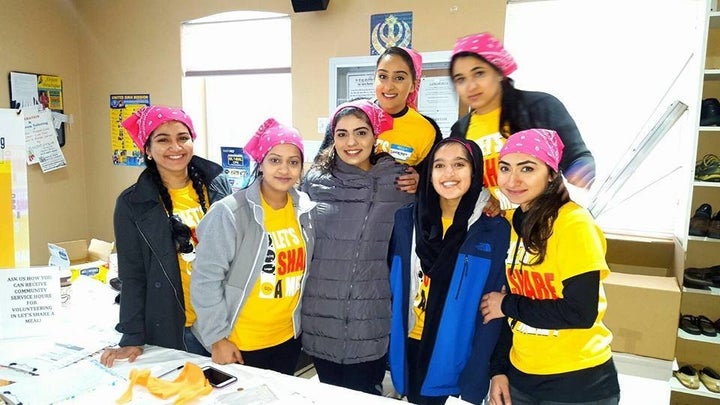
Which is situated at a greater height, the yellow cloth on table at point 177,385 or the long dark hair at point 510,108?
the long dark hair at point 510,108

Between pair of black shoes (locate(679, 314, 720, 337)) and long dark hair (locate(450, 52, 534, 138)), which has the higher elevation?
long dark hair (locate(450, 52, 534, 138))

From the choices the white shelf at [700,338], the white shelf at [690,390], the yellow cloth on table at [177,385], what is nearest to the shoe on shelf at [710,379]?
the white shelf at [690,390]

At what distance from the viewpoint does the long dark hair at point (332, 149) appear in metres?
1.66

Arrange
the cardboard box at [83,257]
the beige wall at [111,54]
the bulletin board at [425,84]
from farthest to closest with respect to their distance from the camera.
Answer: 1. the beige wall at [111,54]
2. the bulletin board at [425,84]
3. the cardboard box at [83,257]

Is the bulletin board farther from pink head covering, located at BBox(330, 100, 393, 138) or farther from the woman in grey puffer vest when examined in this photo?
the woman in grey puffer vest

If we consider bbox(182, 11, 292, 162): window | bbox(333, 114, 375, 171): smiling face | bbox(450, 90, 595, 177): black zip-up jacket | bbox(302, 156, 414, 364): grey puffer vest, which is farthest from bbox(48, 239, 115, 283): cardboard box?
bbox(450, 90, 595, 177): black zip-up jacket

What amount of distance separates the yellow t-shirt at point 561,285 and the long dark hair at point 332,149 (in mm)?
648

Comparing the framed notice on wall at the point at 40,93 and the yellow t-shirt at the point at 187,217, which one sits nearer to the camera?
the yellow t-shirt at the point at 187,217

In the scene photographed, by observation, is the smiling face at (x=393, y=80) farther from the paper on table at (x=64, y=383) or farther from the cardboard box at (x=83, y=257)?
the cardboard box at (x=83, y=257)

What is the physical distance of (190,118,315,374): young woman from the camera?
1.46m

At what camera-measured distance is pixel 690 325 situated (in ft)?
7.78

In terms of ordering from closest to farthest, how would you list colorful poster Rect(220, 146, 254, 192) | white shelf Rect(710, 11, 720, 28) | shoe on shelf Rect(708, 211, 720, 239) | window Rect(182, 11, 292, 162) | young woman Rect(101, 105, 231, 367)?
young woman Rect(101, 105, 231, 367) < white shelf Rect(710, 11, 720, 28) < shoe on shelf Rect(708, 211, 720, 239) < window Rect(182, 11, 292, 162) < colorful poster Rect(220, 146, 254, 192)

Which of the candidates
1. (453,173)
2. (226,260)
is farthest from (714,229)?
(226,260)

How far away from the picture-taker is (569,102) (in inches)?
109
